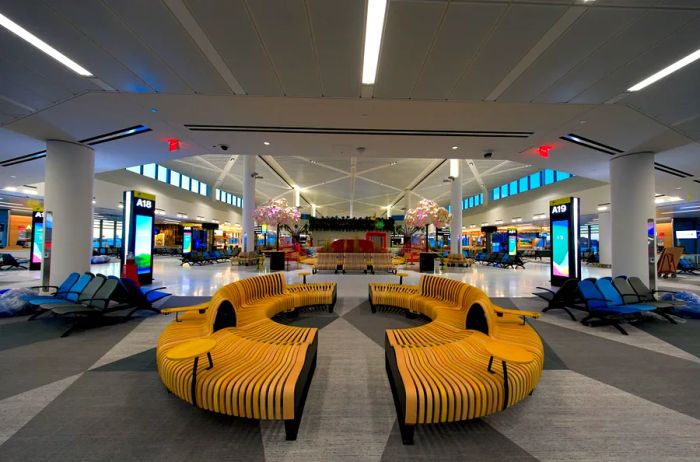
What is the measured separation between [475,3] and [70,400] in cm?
601

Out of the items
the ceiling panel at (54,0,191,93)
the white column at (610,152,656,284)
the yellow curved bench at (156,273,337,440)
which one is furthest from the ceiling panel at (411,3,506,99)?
the white column at (610,152,656,284)

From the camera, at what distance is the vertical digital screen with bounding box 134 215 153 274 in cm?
963

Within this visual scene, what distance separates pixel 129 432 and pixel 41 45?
5190 mm

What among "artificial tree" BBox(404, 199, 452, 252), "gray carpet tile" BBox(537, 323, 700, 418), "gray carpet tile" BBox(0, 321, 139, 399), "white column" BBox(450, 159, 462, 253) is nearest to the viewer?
"gray carpet tile" BBox(537, 323, 700, 418)

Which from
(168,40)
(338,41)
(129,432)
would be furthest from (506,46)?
(129,432)

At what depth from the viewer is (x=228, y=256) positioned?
74.6 ft

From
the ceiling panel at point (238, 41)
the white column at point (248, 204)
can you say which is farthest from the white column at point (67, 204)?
the white column at point (248, 204)

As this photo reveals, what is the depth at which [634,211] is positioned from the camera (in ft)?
25.2

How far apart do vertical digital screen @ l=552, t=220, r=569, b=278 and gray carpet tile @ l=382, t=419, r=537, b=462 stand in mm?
9689

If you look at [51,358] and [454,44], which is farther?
[454,44]

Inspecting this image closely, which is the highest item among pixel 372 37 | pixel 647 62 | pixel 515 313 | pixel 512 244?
pixel 372 37

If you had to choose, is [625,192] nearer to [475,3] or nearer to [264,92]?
[475,3]

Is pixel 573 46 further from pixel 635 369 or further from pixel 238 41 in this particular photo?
pixel 238 41

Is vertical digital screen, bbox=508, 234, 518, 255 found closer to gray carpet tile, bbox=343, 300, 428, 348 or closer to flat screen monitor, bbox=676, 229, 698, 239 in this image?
flat screen monitor, bbox=676, 229, 698, 239
